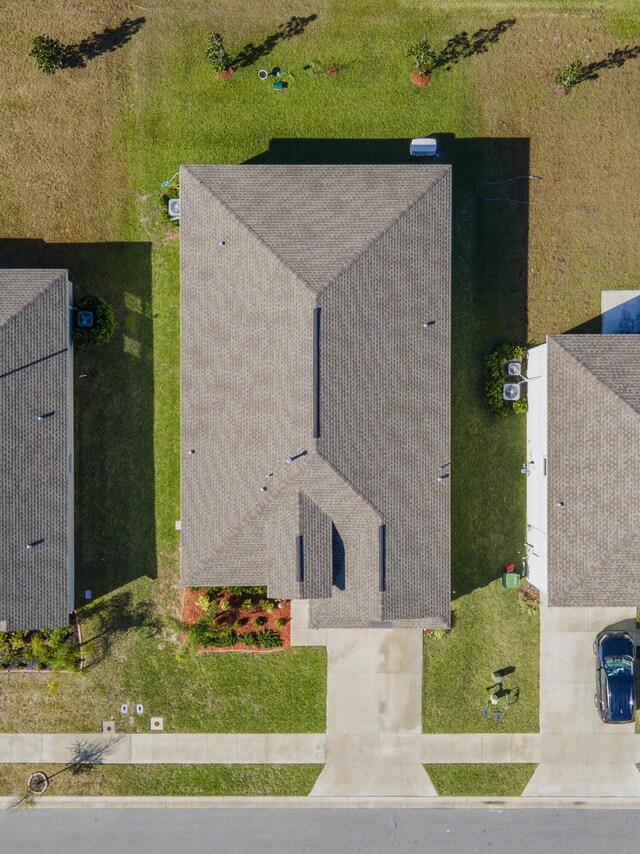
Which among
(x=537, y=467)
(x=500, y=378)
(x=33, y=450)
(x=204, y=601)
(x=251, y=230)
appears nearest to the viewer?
(x=251, y=230)

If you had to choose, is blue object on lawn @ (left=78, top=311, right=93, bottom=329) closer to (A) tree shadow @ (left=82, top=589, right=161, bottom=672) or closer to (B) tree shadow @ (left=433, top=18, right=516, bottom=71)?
(A) tree shadow @ (left=82, top=589, right=161, bottom=672)

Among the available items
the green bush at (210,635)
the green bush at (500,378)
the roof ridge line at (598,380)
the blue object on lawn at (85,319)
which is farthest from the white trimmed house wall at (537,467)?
the blue object on lawn at (85,319)

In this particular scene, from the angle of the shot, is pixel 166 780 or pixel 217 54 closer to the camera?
pixel 217 54

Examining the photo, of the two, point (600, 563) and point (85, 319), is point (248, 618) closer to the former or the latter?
point (600, 563)

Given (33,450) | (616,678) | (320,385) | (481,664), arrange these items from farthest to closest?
(481,664) < (616,678) < (33,450) < (320,385)

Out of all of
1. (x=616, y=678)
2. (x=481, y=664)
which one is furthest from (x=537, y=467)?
(x=616, y=678)

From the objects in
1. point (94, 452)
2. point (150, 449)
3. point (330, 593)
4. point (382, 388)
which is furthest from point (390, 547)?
point (94, 452)
